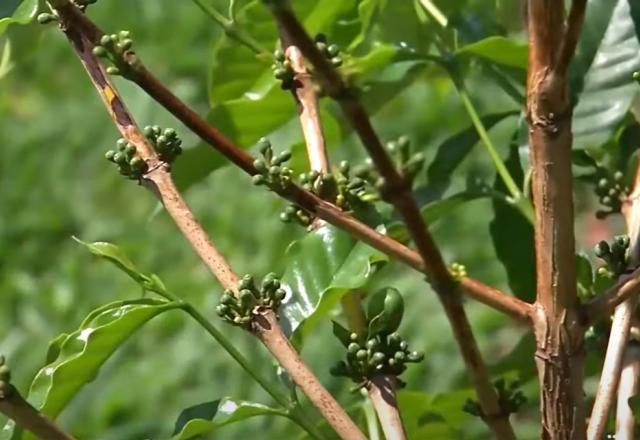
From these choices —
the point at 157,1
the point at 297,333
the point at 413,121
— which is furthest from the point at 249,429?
the point at 157,1

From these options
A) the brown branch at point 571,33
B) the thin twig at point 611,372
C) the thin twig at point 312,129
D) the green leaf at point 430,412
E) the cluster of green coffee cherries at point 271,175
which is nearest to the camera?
the brown branch at point 571,33

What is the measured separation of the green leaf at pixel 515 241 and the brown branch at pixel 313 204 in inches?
14.7

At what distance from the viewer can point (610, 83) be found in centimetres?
117

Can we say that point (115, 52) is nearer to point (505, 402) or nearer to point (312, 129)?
point (312, 129)

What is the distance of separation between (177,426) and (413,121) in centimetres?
264

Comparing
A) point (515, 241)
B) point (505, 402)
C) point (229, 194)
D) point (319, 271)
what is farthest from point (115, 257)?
point (229, 194)

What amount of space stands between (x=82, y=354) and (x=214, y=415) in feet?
0.39

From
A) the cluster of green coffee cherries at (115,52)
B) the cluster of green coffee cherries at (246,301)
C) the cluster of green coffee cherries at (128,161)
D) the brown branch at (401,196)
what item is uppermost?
the cluster of green coffee cherries at (115,52)

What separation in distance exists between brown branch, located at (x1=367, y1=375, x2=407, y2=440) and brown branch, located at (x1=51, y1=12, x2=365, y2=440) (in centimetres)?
2

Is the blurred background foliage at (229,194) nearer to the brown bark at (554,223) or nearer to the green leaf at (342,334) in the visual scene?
the green leaf at (342,334)

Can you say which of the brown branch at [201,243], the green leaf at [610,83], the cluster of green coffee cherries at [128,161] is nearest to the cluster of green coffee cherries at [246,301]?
the brown branch at [201,243]

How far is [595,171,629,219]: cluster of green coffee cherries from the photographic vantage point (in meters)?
1.17

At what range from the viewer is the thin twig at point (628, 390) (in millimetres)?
1014

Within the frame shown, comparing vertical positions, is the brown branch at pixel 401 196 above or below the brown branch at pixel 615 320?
below
